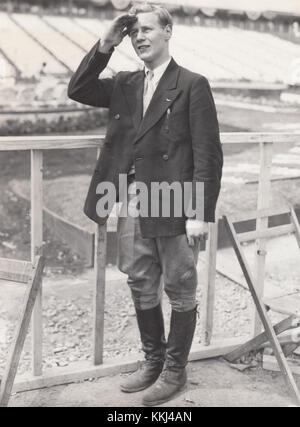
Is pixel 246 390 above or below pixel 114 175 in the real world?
below

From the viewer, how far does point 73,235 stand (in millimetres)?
5199

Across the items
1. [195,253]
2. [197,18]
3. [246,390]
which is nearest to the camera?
[195,253]

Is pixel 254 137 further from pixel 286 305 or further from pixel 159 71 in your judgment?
pixel 286 305

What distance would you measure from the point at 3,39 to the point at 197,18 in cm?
270

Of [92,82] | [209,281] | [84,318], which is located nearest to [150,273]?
[209,281]

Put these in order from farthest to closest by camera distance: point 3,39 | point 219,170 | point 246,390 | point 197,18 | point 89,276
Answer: point 197,18 < point 3,39 < point 89,276 < point 246,390 < point 219,170

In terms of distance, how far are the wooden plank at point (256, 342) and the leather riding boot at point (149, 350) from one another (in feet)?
1.68

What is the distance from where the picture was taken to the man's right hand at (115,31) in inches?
91.8

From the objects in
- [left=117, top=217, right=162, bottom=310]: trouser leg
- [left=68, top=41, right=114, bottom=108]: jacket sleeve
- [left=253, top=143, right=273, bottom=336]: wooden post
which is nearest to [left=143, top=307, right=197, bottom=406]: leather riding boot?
[left=117, top=217, right=162, bottom=310]: trouser leg

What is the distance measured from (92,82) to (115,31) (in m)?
0.25
